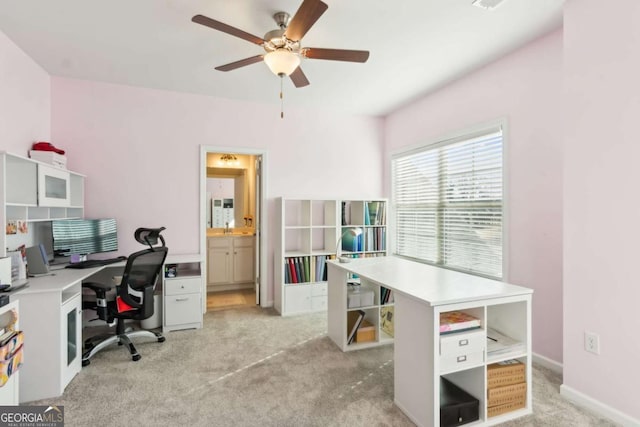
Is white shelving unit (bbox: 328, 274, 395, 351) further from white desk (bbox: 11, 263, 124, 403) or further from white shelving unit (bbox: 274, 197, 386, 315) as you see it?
white desk (bbox: 11, 263, 124, 403)

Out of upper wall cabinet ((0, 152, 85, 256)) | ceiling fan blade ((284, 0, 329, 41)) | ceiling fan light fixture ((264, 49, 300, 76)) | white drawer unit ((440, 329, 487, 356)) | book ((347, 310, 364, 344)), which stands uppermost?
ceiling fan blade ((284, 0, 329, 41))

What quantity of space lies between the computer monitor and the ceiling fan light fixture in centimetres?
246

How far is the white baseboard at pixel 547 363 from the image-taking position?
251 centimetres

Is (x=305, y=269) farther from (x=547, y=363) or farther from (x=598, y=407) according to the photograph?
(x=598, y=407)

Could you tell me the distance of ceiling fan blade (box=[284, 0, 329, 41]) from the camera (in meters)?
1.66

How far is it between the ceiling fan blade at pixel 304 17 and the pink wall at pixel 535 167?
79.3 inches

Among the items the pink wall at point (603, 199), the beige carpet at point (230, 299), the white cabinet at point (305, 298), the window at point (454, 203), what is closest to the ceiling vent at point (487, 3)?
the pink wall at point (603, 199)

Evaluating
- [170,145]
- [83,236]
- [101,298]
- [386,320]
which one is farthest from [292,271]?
[83,236]

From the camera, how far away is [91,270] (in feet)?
9.32

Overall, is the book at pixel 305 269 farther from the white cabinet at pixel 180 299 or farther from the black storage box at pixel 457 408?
the black storage box at pixel 457 408

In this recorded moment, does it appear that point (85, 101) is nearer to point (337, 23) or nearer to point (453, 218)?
point (337, 23)

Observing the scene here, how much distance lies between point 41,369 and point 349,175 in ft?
12.4

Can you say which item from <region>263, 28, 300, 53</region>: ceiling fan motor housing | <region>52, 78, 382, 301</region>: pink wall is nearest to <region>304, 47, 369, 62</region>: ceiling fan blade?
<region>263, 28, 300, 53</region>: ceiling fan motor housing

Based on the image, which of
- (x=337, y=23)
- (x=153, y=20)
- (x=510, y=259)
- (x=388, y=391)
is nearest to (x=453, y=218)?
(x=510, y=259)
